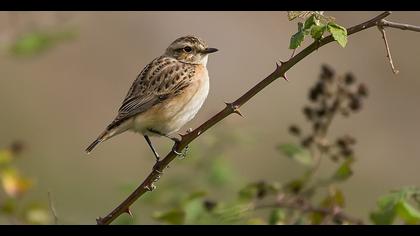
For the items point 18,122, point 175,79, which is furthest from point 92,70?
point 175,79

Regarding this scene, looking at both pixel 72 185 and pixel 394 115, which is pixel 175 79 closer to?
pixel 72 185

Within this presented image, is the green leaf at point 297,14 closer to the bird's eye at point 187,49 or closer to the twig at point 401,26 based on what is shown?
the twig at point 401,26

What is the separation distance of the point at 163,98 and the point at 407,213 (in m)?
2.20

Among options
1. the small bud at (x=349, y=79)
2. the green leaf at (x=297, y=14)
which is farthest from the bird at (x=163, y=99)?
the green leaf at (x=297, y=14)

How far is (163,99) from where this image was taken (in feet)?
19.6

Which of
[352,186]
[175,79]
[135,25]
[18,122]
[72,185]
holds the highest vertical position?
[135,25]

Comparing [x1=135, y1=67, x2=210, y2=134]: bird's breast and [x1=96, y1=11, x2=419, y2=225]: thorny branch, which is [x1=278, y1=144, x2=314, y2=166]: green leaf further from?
[x1=96, y1=11, x2=419, y2=225]: thorny branch

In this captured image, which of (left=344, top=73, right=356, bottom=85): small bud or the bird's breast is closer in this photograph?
(left=344, top=73, right=356, bottom=85): small bud

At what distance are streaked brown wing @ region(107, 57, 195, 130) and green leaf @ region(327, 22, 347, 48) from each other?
2.42m

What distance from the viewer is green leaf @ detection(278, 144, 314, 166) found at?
17.3 feet

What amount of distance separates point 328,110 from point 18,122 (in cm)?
1122

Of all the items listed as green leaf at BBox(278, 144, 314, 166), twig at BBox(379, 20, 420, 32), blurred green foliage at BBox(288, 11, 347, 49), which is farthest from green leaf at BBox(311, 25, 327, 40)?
green leaf at BBox(278, 144, 314, 166)

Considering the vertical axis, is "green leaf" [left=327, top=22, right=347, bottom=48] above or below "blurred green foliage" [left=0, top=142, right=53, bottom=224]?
below

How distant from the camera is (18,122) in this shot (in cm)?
1598
